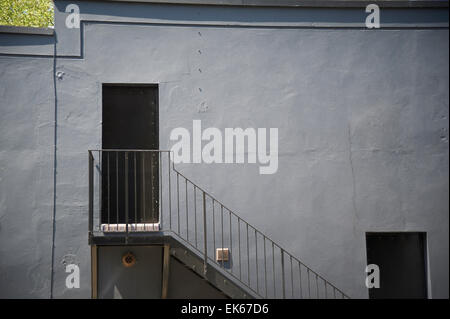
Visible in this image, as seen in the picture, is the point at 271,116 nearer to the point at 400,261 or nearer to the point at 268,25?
the point at 268,25

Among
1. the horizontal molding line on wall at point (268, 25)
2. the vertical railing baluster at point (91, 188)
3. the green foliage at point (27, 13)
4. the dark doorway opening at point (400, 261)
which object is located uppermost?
the green foliage at point (27, 13)

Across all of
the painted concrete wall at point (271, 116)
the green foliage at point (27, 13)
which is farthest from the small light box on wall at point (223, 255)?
the green foliage at point (27, 13)

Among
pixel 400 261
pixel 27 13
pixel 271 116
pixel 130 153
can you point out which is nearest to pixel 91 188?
pixel 130 153

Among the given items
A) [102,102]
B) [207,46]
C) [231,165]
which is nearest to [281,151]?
[231,165]

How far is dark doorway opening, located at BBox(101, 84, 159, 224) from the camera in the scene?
839 centimetres

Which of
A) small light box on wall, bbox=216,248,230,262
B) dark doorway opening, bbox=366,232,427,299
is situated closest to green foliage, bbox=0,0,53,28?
small light box on wall, bbox=216,248,230,262

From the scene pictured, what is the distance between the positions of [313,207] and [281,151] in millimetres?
997

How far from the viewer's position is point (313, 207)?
850 cm

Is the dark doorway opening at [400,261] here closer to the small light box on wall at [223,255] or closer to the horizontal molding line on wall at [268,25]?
the small light box on wall at [223,255]

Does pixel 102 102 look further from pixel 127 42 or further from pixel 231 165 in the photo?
pixel 231 165

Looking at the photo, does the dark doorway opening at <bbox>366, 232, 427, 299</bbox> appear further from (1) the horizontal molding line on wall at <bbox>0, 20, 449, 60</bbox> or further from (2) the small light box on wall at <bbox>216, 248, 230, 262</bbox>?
(1) the horizontal molding line on wall at <bbox>0, 20, 449, 60</bbox>

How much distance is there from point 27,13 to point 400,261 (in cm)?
1146

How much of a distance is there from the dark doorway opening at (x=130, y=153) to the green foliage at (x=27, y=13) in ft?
24.1

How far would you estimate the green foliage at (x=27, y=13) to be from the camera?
47.5 feet
